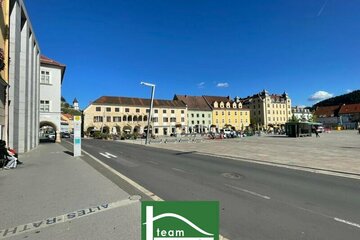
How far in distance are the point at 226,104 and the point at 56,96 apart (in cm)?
8380

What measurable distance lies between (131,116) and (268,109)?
64777 millimetres

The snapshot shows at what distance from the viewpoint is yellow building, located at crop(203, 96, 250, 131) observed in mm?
115125

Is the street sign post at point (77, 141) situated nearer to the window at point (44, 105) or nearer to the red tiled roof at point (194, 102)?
the window at point (44, 105)

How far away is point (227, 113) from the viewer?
118 m

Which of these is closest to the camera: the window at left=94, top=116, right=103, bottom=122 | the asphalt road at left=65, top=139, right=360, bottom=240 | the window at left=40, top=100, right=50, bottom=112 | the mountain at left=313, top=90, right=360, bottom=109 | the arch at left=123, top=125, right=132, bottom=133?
the asphalt road at left=65, top=139, right=360, bottom=240

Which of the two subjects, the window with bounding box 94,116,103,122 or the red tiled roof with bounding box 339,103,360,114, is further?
the red tiled roof with bounding box 339,103,360,114

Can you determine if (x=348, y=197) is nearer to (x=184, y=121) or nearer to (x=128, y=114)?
(x=128, y=114)

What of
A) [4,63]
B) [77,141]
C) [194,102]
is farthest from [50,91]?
[194,102]

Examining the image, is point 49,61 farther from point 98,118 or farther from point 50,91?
point 98,118

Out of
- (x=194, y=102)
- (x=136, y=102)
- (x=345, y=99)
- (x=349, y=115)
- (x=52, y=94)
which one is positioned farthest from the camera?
(x=345, y=99)

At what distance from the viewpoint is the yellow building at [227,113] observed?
4532 inches

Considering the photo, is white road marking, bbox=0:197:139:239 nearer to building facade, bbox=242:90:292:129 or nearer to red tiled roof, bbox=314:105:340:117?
building facade, bbox=242:90:292:129

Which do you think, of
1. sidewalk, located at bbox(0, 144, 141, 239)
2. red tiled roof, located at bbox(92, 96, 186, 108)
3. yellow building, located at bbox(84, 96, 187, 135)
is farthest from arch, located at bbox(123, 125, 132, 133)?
sidewalk, located at bbox(0, 144, 141, 239)

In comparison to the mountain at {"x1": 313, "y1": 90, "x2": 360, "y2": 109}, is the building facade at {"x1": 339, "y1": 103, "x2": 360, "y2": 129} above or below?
below
